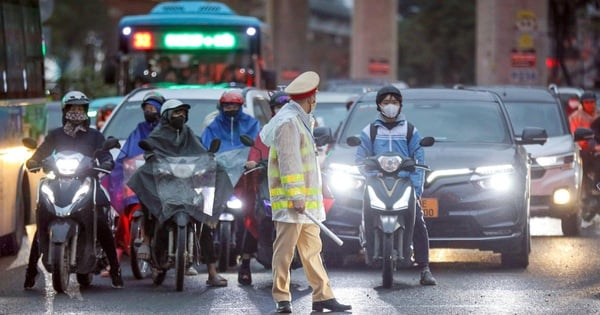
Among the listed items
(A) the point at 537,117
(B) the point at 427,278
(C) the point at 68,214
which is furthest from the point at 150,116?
(A) the point at 537,117

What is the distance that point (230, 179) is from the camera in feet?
44.0

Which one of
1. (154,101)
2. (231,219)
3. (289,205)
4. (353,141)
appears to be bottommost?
(231,219)

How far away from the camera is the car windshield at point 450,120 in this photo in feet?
50.9

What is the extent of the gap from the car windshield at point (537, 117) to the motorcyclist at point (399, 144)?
6.26m

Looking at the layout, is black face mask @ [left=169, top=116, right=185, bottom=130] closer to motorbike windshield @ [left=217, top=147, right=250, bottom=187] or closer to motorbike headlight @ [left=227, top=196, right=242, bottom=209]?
motorbike windshield @ [left=217, top=147, right=250, bottom=187]

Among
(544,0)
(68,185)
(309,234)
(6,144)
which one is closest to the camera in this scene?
(309,234)

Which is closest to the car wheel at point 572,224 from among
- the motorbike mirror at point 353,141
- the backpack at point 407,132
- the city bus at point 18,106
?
the motorbike mirror at point 353,141

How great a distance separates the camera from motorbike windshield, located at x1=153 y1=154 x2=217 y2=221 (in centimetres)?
1241

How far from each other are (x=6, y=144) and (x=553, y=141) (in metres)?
6.49

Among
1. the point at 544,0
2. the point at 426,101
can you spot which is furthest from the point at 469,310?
the point at 544,0

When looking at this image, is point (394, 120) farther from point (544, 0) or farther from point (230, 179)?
point (544, 0)

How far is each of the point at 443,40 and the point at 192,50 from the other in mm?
55973

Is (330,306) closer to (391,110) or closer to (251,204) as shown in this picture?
(251,204)

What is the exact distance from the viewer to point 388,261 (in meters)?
12.7
